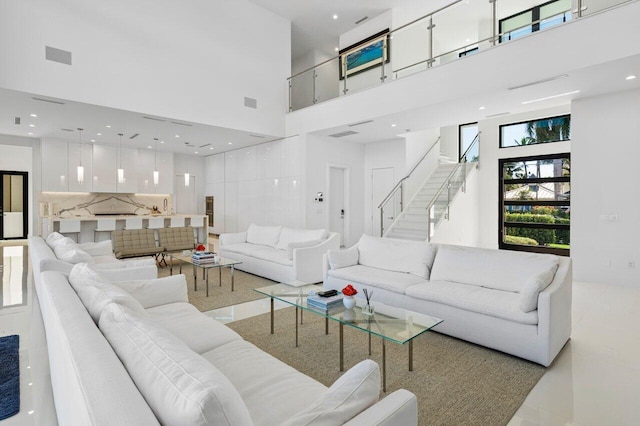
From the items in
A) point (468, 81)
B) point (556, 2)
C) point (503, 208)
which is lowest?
point (503, 208)

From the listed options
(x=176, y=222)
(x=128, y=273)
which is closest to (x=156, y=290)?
(x=128, y=273)

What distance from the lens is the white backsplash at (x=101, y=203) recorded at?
9898mm

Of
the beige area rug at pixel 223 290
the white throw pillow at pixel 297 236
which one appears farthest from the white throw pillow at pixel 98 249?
the white throw pillow at pixel 297 236

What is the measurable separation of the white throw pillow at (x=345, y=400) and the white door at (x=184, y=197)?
476 inches

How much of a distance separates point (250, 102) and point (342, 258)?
508 cm

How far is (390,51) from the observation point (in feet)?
23.0

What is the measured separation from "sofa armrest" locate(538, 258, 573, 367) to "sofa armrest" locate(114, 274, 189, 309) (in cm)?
327

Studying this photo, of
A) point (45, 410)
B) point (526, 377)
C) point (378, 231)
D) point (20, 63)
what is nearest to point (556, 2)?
point (526, 377)

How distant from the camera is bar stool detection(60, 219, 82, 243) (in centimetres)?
728

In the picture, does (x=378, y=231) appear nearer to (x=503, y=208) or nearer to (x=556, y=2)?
(x=503, y=208)

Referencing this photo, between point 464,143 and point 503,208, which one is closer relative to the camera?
point 503,208

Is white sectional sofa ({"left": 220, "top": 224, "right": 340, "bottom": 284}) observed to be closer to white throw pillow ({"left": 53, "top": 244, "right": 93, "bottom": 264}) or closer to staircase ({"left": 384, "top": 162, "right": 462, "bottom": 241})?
white throw pillow ({"left": 53, "top": 244, "right": 93, "bottom": 264})

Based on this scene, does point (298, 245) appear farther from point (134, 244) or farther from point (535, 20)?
point (535, 20)

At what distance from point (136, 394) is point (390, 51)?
7.38 metres
